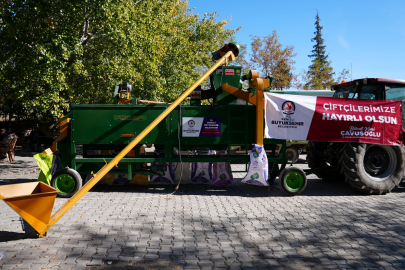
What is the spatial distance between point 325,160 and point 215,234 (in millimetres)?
5717

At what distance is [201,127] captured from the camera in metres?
8.16

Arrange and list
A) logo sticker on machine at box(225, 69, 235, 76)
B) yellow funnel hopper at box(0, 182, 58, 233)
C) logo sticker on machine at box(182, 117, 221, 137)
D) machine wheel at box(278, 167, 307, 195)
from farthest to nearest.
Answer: logo sticker on machine at box(225, 69, 235, 76), logo sticker on machine at box(182, 117, 221, 137), machine wheel at box(278, 167, 307, 195), yellow funnel hopper at box(0, 182, 58, 233)

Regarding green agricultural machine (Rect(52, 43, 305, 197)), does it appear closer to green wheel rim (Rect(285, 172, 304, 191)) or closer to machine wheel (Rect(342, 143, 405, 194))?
green wheel rim (Rect(285, 172, 304, 191))

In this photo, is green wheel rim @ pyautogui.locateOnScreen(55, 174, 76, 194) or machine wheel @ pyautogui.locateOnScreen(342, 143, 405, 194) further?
machine wheel @ pyautogui.locateOnScreen(342, 143, 405, 194)

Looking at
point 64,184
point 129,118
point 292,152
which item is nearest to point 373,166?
point 129,118

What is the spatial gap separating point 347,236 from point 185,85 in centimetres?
1704

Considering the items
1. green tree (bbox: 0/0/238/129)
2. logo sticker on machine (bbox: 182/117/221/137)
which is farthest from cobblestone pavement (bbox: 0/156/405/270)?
green tree (bbox: 0/0/238/129)

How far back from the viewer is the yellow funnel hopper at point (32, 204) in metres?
4.60

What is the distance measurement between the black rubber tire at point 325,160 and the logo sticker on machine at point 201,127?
342cm

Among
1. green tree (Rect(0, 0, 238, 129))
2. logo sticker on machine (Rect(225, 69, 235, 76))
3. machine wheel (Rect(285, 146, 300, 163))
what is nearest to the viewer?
logo sticker on machine (Rect(225, 69, 235, 76))

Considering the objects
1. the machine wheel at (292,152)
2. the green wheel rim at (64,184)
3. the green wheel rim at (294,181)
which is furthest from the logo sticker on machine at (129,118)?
the machine wheel at (292,152)

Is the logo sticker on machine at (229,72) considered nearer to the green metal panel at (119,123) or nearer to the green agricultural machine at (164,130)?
the green agricultural machine at (164,130)

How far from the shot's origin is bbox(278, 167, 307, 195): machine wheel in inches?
315

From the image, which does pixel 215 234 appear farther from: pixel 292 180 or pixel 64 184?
pixel 64 184
